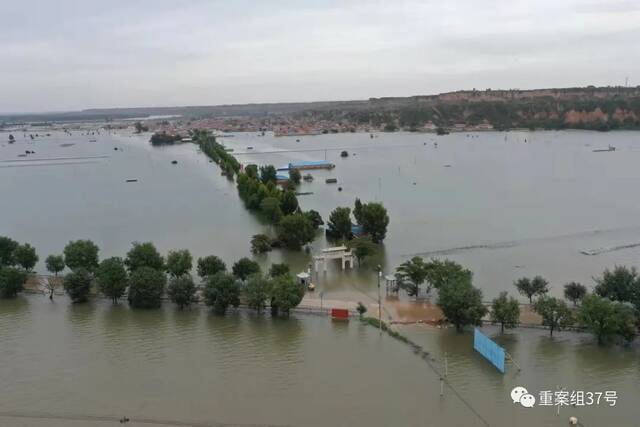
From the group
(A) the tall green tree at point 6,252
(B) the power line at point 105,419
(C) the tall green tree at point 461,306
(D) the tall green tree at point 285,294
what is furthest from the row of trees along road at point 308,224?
(B) the power line at point 105,419

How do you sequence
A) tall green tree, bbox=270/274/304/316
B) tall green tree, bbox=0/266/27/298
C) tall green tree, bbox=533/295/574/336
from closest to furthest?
tall green tree, bbox=533/295/574/336
tall green tree, bbox=270/274/304/316
tall green tree, bbox=0/266/27/298

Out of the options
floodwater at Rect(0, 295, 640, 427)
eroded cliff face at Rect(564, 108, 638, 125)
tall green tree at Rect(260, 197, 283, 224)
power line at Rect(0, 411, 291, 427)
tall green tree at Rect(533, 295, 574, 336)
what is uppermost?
eroded cliff face at Rect(564, 108, 638, 125)

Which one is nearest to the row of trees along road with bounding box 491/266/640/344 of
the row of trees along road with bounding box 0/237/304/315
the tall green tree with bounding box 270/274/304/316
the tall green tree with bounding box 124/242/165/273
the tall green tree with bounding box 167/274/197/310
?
the tall green tree with bounding box 270/274/304/316

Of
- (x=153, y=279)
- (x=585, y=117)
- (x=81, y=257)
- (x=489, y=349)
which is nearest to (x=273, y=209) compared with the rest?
(x=81, y=257)

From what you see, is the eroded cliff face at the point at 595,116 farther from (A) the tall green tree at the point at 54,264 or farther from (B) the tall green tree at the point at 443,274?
(A) the tall green tree at the point at 54,264

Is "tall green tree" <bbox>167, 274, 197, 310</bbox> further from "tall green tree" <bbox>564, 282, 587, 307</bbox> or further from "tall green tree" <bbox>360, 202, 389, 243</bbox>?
"tall green tree" <bbox>564, 282, 587, 307</bbox>

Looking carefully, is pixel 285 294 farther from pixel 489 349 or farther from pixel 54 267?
pixel 54 267

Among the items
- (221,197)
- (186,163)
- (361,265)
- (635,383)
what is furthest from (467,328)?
A: (186,163)
